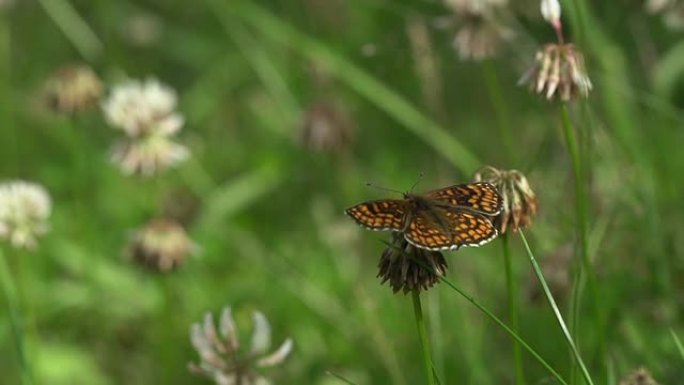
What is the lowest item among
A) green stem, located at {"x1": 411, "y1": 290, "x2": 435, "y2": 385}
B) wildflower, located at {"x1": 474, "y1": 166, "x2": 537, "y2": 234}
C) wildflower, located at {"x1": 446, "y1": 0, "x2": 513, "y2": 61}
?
green stem, located at {"x1": 411, "y1": 290, "x2": 435, "y2": 385}

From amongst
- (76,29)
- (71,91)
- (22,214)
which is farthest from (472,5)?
(76,29)

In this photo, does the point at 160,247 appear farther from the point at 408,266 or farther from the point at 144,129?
the point at 408,266

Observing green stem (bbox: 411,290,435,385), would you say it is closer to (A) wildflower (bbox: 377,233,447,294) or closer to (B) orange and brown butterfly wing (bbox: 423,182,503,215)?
(A) wildflower (bbox: 377,233,447,294)

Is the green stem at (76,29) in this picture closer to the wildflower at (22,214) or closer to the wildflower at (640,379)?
the wildflower at (22,214)

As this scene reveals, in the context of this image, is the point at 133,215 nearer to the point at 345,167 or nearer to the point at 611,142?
the point at 345,167

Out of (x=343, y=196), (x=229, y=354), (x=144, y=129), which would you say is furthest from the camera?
(x=343, y=196)

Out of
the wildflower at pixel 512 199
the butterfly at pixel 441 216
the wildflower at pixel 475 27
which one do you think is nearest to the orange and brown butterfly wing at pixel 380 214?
the butterfly at pixel 441 216

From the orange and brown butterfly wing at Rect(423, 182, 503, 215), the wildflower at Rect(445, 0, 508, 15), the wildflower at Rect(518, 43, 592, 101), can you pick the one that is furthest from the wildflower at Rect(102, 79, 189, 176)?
the orange and brown butterfly wing at Rect(423, 182, 503, 215)
